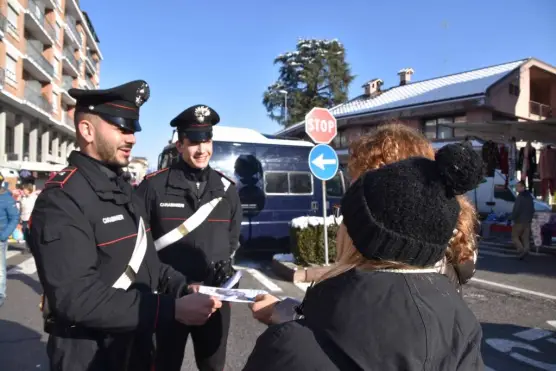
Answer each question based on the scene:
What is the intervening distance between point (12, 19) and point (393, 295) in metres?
31.4

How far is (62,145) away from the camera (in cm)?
4066

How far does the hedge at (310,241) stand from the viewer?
709 centimetres

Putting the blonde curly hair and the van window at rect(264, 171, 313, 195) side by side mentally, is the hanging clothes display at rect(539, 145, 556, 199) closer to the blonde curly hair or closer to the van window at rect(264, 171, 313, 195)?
the van window at rect(264, 171, 313, 195)

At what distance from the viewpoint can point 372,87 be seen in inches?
1201

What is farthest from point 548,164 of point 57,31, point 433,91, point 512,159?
point 57,31

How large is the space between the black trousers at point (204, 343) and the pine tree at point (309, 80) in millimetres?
34362

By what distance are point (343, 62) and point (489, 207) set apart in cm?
2504

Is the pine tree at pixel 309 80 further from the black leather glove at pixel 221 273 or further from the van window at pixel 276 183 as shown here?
the black leather glove at pixel 221 273

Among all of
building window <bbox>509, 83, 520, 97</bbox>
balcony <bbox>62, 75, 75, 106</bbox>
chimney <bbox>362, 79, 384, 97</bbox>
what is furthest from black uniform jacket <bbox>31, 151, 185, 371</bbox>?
balcony <bbox>62, 75, 75, 106</bbox>

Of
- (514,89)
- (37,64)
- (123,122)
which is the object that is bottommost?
(123,122)

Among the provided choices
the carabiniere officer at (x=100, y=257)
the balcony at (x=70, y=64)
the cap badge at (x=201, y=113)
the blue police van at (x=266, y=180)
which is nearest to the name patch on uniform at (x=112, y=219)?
the carabiniere officer at (x=100, y=257)

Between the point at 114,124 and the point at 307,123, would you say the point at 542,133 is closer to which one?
the point at 307,123

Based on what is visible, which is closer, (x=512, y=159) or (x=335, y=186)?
(x=335, y=186)

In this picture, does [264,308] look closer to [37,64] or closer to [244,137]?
[244,137]
